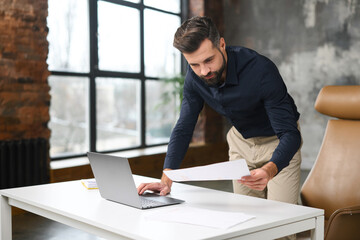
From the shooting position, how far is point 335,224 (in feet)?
5.94

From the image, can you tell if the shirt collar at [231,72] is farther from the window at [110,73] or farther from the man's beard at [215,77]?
the window at [110,73]

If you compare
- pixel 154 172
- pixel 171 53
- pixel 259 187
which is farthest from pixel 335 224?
pixel 171 53

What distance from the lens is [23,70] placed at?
3.97 m

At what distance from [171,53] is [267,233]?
4.94m

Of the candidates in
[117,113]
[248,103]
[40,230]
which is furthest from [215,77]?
[117,113]

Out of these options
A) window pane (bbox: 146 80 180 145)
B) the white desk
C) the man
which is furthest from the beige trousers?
window pane (bbox: 146 80 180 145)

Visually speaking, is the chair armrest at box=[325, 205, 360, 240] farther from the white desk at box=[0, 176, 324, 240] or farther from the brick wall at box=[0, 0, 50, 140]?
the brick wall at box=[0, 0, 50, 140]

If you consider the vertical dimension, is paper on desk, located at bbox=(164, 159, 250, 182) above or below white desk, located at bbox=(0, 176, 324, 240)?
above

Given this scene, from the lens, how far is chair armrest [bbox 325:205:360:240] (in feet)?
5.89

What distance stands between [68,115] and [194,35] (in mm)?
3384

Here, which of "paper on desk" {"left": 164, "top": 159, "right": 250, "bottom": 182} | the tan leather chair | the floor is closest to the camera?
"paper on desk" {"left": 164, "top": 159, "right": 250, "bottom": 182}

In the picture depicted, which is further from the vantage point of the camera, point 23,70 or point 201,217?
point 23,70

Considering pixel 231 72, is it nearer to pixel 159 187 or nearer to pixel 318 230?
pixel 159 187

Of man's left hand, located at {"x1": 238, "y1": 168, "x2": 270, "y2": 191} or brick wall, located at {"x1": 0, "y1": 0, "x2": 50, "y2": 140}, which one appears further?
brick wall, located at {"x1": 0, "y1": 0, "x2": 50, "y2": 140}
